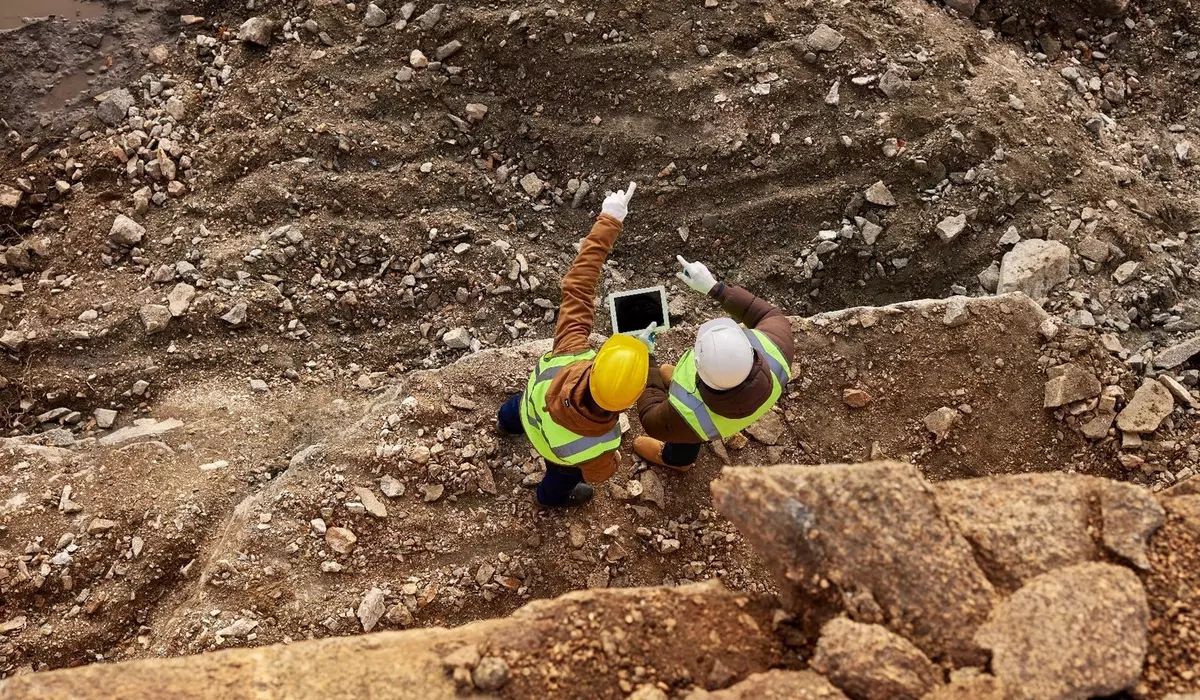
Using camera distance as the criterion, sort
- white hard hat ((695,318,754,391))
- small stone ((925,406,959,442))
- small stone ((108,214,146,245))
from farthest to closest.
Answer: small stone ((108,214,146,245)), small stone ((925,406,959,442)), white hard hat ((695,318,754,391))

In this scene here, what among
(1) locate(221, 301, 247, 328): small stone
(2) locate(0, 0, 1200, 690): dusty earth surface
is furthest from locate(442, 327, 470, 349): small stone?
(1) locate(221, 301, 247, 328): small stone

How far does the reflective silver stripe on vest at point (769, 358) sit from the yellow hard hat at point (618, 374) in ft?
1.77

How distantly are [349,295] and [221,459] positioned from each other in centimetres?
114

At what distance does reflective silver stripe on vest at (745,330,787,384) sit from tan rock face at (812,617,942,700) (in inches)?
46.0

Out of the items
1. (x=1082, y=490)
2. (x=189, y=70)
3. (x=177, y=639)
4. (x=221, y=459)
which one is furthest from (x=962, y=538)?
(x=189, y=70)

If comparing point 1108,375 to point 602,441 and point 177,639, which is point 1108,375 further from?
point 177,639

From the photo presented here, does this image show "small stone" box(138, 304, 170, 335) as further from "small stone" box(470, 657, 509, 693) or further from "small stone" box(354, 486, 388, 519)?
"small stone" box(470, 657, 509, 693)

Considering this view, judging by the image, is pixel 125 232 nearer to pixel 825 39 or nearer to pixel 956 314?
pixel 825 39

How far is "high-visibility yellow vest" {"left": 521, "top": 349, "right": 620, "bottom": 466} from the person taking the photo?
3.09 metres

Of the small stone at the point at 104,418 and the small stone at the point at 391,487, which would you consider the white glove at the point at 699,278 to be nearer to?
the small stone at the point at 391,487

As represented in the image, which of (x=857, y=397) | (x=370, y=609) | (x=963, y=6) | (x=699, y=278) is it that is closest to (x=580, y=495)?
(x=370, y=609)

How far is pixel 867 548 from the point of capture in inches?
89.4

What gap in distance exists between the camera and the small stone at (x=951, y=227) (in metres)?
4.30

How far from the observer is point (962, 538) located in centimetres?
233
